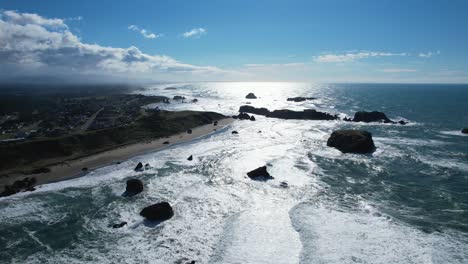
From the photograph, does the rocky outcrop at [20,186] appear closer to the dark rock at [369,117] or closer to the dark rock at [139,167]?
the dark rock at [139,167]

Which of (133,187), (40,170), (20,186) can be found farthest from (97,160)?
(133,187)

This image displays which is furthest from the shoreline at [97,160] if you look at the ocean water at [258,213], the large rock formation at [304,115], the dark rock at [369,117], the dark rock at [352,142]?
the dark rock at [369,117]

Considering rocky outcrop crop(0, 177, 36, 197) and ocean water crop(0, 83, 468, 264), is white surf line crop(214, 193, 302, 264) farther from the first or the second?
rocky outcrop crop(0, 177, 36, 197)

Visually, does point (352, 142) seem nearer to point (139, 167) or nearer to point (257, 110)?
point (139, 167)

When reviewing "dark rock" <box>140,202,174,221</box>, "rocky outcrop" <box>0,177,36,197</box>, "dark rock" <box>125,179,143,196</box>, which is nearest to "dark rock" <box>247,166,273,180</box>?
"dark rock" <box>125,179,143,196</box>

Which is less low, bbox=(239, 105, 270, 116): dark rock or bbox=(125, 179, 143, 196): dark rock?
bbox=(239, 105, 270, 116): dark rock

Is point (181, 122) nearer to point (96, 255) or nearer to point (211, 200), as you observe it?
point (211, 200)

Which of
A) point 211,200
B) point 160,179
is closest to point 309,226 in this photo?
point 211,200
